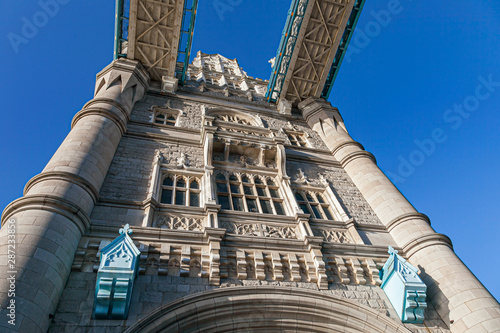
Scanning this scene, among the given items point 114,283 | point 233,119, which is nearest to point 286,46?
point 233,119

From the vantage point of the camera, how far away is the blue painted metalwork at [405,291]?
859 centimetres

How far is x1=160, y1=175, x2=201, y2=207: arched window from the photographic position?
35.5ft

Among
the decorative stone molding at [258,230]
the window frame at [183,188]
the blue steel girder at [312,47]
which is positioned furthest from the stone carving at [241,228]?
the blue steel girder at [312,47]

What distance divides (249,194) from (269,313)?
472cm

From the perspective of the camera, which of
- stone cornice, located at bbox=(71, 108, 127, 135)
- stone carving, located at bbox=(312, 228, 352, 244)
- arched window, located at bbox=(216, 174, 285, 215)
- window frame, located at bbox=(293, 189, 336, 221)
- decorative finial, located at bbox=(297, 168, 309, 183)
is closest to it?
stone carving, located at bbox=(312, 228, 352, 244)

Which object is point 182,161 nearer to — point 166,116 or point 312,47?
point 166,116

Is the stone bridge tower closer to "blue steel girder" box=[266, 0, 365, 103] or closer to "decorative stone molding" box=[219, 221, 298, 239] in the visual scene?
"decorative stone molding" box=[219, 221, 298, 239]

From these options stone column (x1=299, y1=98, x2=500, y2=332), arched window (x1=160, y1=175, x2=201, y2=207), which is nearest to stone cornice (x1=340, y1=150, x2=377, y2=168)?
stone column (x1=299, y1=98, x2=500, y2=332)

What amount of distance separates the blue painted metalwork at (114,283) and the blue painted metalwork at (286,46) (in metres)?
14.5

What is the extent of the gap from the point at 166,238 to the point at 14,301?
3340 mm

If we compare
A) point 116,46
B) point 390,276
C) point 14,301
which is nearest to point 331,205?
point 390,276

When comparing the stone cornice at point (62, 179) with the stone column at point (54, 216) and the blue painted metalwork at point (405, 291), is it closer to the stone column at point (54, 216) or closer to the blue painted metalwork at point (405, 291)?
the stone column at point (54, 216)

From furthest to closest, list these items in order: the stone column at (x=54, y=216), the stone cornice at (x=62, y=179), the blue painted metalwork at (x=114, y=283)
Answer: the stone cornice at (x=62, y=179)
the blue painted metalwork at (x=114, y=283)
the stone column at (x=54, y=216)

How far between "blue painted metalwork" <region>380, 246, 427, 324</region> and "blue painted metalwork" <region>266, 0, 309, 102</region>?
42.4 feet
